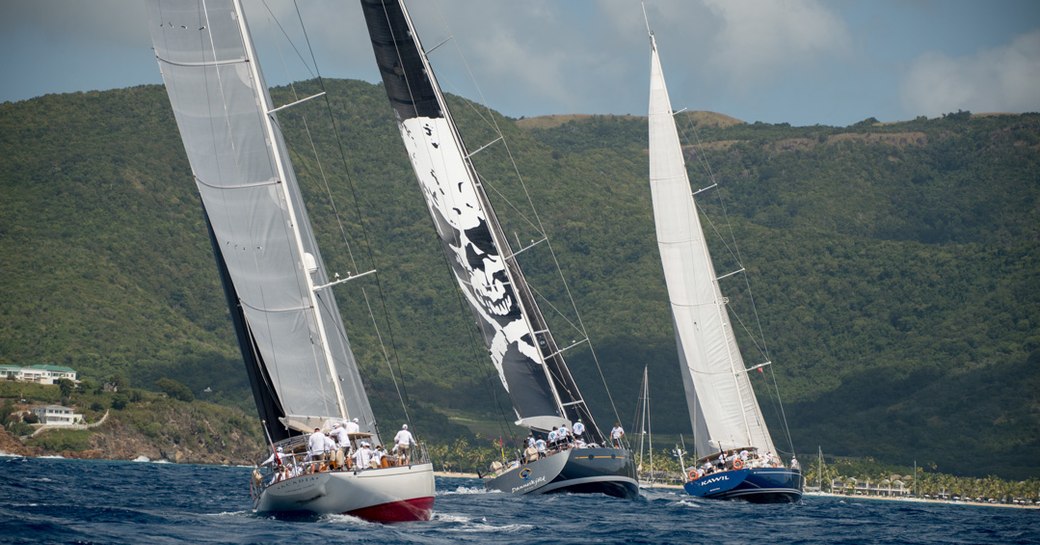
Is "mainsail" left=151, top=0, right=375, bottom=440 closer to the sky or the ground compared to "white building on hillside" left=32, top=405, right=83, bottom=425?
closer to the sky

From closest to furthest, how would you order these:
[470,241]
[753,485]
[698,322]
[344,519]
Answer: [344,519], [470,241], [753,485], [698,322]

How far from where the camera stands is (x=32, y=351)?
127 meters

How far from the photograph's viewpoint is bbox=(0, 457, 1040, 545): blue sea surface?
81.7ft

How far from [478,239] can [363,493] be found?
1668cm

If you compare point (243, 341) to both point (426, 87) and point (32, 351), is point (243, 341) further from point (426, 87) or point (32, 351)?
point (32, 351)

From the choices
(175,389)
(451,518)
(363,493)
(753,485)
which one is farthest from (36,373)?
(363,493)

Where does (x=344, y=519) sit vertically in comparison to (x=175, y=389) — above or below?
below

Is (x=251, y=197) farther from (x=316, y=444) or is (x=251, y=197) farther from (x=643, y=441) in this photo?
(x=643, y=441)

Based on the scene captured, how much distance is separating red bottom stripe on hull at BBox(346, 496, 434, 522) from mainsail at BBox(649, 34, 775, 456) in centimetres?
2085

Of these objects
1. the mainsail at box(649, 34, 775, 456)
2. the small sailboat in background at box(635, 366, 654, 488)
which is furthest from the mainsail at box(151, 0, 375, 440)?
the mainsail at box(649, 34, 775, 456)

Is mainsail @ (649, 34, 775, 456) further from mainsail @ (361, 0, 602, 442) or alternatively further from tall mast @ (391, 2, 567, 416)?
tall mast @ (391, 2, 567, 416)

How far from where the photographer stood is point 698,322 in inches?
1900

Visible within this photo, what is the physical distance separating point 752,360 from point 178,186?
245ft

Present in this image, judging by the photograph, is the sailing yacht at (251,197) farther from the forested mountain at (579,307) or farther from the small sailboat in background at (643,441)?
the forested mountain at (579,307)
